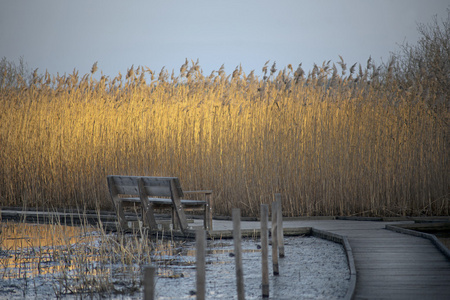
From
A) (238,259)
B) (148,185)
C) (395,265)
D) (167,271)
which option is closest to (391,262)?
(395,265)

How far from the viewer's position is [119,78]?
1281 cm

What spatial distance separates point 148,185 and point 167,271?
2.07 metres

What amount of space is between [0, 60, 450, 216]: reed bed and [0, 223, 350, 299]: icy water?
190cm

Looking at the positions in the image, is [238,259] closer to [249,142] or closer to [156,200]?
[156,200]

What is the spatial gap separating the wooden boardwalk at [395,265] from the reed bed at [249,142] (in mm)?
1530

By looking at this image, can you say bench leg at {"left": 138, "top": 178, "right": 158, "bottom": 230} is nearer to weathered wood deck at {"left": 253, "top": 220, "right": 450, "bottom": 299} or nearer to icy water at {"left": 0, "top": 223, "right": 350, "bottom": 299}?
icy water at {"left": 0, "top": 223, "right": 350, "bottom": 299}

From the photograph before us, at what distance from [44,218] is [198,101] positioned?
3089 mm

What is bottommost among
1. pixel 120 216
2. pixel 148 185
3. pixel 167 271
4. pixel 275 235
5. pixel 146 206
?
pixel 167 271

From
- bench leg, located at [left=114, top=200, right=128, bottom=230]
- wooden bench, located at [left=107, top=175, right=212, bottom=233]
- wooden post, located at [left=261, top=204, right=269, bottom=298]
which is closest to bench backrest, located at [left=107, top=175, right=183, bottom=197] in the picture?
wooden bench, located at [left=107, top=175, right=212, bottom=233]

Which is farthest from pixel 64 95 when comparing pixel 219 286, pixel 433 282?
pixel 433 282

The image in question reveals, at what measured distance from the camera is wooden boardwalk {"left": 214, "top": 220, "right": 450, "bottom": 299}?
4.91m

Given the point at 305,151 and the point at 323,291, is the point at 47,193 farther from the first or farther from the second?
the point at 323,291

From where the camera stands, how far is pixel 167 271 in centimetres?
623

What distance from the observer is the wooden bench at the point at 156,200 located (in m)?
7.78
